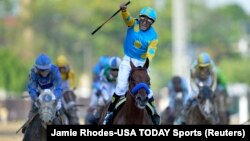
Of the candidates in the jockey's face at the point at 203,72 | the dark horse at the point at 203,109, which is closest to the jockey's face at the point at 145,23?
the dark horse at the point at 203,109

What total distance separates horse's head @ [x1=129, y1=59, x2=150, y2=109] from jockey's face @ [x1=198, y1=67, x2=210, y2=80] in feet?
25.5

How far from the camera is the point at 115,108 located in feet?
51.6

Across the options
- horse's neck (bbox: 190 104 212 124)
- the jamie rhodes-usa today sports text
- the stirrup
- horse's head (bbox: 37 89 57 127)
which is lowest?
the jamie rhodes-usa today sports text

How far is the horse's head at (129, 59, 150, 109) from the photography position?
47.1 feet

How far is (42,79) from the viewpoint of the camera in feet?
57.1

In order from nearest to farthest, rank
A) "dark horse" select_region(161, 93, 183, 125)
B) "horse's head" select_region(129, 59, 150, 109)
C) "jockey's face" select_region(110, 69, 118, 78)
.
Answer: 1. "horse's head" select_region(129, 59, 150, 109)
2. "jockey's face" select_region(110, 69, 118, 78)
3. "dark horse" select_region(161, 93, 183, 125)

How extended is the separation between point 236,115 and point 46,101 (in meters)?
28.5

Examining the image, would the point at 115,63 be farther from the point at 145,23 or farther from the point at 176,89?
the point at 145,23

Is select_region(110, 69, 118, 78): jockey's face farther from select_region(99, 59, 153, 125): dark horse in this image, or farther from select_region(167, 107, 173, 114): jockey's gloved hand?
select_region(99, 59, 153, 125): dark horse

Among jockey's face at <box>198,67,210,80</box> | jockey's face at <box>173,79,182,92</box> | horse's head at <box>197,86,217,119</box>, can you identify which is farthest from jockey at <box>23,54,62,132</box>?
jockey's face at <box>173,79,182,92</box>

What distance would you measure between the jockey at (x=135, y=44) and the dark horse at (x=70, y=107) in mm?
6872

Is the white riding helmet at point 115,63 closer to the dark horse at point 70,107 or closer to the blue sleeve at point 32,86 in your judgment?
the dark horse at point 70,107

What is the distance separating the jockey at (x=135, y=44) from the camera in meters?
15.9

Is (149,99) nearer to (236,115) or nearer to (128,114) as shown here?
(128,114)
